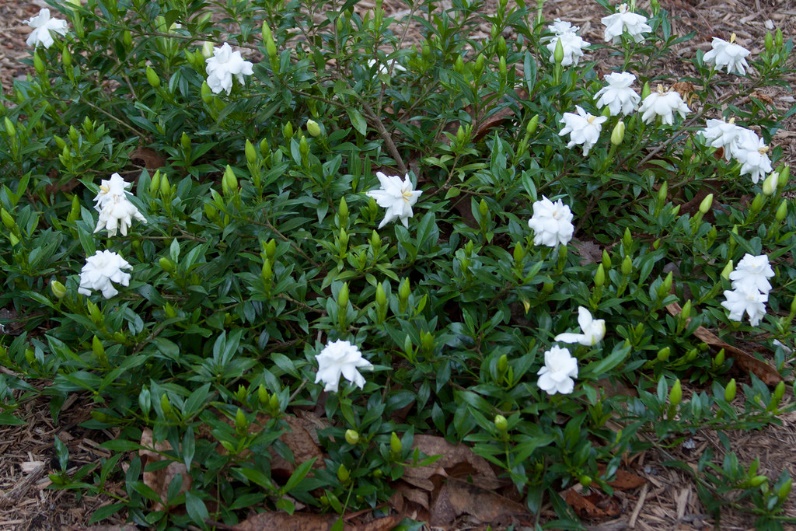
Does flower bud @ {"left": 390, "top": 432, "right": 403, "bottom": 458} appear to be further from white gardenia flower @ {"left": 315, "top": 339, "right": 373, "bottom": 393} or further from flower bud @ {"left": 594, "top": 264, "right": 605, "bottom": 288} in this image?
flower bud @ {"left": 594, "top": 264, "right": 605, "bottom": 288}

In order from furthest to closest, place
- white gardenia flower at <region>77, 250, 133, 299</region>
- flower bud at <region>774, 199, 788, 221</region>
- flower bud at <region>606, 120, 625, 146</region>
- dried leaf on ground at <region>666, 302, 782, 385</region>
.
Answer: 1. flower bud at <region>774, 199, 788, 221</region>
2. flower bud at <region>606, 120, 625, 146</region>
3. dried leaf on ground at <region>666, 302, 782, 385</region>
4. white gardenia flower at <region>77, 250, 133, 299</region>

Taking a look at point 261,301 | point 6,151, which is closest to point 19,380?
point 261,301

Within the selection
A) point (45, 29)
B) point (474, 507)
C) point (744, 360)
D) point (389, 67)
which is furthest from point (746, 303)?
point (45, 29)

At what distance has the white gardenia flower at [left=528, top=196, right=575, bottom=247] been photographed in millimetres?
2670

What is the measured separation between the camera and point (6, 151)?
3.45 metres

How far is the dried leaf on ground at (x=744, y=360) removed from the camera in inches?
114

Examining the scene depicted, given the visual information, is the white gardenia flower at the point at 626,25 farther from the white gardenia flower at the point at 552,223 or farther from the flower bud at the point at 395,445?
the flower bud at the point at 395,445

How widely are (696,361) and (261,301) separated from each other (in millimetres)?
1674

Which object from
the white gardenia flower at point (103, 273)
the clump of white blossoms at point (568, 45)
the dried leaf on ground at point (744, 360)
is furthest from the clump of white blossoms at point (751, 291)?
the white gardenia flower at point (103, 273)

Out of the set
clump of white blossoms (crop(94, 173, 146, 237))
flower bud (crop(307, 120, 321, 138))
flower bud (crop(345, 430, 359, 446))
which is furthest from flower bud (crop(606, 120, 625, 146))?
clump of white blossoms (crop(94, 173, 146, 237))

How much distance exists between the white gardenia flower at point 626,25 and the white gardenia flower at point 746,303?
1.42 m


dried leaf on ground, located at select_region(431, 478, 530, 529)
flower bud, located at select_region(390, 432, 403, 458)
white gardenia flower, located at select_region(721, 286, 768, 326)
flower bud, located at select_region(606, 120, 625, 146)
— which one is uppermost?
flower bud, located at select_region(606, 120, 625, 146)

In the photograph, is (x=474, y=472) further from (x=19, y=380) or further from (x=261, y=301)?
(x=19, y=380)

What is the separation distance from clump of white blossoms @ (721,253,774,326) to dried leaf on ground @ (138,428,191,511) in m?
2.02
